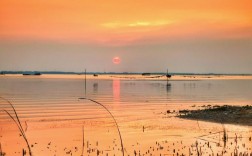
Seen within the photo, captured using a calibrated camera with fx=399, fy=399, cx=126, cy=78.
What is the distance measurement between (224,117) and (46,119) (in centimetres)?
1665

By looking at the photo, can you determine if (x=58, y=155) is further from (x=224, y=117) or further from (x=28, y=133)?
(x=224, y=117)

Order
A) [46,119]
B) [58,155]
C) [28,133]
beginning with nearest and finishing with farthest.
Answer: [58,155]
[28,133]
[46,119]

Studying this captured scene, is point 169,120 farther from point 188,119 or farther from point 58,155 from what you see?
point 58,155

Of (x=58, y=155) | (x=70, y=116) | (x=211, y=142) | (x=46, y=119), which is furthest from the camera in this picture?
(x=70, y=116)

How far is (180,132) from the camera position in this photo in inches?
1128

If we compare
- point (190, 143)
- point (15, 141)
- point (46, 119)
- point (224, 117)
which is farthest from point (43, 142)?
point (224, 117)

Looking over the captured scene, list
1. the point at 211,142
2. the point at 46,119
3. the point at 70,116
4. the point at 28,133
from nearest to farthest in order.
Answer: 1. the point at 211,142
2. the point at 28,133
3. the point at 46,119
4. the point at 70,116

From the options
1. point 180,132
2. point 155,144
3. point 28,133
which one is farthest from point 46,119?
point 155,144

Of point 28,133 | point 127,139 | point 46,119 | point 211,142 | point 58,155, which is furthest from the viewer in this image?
point 46,119

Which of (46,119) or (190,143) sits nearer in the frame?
(190,143)

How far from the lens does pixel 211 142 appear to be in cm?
2306

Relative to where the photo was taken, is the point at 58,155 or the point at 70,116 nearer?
the point at 58,155

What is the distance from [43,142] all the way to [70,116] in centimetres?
1560

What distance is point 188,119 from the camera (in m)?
37.4
